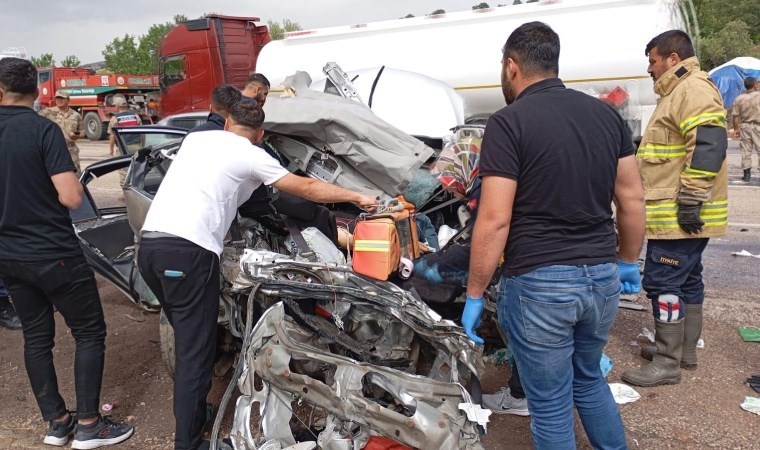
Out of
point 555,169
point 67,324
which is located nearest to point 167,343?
point 67,324

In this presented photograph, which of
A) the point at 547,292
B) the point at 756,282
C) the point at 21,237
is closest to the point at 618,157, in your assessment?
the point at 547,292

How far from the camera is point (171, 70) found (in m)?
13.9

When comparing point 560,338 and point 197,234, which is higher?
point 197,234

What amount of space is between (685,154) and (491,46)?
16.0 ft

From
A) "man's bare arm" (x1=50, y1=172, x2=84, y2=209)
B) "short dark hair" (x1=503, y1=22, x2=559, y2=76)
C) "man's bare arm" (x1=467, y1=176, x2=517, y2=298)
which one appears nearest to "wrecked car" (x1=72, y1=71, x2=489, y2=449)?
"man's bare arm" (x1=467, y1=176, x2=517, y2=298)

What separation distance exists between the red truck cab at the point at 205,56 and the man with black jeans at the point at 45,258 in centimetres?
1060

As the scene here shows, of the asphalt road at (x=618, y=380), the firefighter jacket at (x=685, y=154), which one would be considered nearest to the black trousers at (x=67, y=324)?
the asphalt road at (x=618, y=380)

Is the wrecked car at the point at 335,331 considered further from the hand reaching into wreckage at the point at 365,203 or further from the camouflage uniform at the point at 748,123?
the camouflage uniform at the point at 748,123

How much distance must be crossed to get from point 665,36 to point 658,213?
40.4 inches

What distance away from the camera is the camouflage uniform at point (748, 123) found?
10055mm

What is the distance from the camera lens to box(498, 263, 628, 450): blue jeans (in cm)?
215

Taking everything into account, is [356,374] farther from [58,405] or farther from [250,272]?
[58,405]

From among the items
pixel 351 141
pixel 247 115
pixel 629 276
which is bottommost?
pixel 629 276

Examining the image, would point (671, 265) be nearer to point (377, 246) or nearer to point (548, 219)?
point (548, 219)
